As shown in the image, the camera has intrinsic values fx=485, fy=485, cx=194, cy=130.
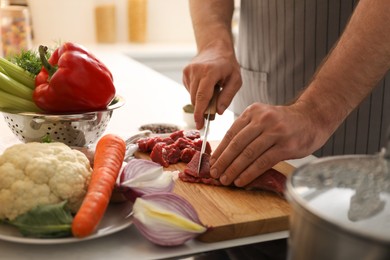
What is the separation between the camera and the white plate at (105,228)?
0.71 m

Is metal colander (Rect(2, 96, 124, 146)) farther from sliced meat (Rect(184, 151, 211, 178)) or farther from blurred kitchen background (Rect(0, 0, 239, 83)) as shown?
blurred kitchen background (Rect(0, 0, 239, 83))

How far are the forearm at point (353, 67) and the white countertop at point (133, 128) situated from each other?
0.26 meters

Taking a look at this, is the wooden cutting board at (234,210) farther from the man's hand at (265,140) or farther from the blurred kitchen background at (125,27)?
the blurred kitchen background at (125,27)

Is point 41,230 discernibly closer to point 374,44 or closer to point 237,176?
point 237,176

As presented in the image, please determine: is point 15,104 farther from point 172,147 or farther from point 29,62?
point 172,147

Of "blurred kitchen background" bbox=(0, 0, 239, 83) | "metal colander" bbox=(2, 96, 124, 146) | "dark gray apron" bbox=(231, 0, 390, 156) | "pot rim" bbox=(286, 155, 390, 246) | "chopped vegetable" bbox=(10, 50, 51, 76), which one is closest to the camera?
"pot rim" bbox=(286, 155, 390, 246)

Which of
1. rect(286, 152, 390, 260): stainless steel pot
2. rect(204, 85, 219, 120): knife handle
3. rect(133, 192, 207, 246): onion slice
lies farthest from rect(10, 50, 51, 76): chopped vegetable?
rect(286, 152, 390, 260): stainless steel pot

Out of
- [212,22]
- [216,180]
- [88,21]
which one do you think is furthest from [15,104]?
[88,21]

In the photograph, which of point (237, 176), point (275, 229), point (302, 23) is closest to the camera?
point (275, 229)

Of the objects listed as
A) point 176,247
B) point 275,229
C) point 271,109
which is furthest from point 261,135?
point 176,247

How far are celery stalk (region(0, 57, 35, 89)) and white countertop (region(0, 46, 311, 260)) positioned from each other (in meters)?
0.18

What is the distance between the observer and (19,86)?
3.60ft

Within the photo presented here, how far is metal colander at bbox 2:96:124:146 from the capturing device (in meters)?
1.05

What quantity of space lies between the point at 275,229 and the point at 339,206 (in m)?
0.35
